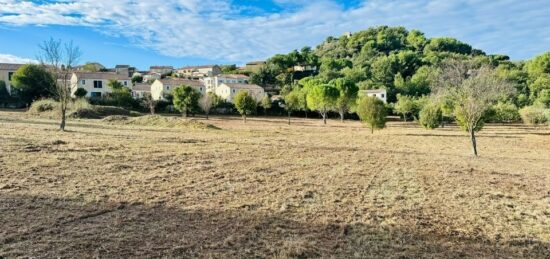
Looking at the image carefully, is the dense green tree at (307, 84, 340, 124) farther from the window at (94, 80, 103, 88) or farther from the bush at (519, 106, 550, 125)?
the window at (94, 80, 103, 88)

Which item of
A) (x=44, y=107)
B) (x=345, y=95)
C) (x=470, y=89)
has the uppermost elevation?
(x=345, y=95)

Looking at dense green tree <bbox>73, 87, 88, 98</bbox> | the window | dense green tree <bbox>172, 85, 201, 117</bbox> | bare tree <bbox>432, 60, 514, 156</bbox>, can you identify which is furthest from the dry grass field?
the window

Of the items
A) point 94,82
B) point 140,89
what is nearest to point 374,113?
point 94,82

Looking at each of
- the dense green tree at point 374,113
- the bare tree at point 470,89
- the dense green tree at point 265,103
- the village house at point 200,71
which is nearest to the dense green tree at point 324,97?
the dense green tree at point 265,103

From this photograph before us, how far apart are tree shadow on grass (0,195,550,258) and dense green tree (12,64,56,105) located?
57.0 meters

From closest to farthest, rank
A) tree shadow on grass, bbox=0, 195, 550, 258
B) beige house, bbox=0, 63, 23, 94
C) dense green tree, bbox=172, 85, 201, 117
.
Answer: tree shadow on grass, bbox=0, 195, 550, 258
dense green tree, bbox=172, 85, 201, 117
beige house, bbox=0, 63, 23, 94

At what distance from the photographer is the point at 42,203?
9.73 m

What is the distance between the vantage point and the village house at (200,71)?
132 metres

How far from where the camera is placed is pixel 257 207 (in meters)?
10.2

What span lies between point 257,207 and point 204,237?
8.52 ft

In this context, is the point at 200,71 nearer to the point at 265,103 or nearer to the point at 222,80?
the point at 222,80

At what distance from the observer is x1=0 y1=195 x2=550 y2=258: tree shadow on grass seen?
7074mm

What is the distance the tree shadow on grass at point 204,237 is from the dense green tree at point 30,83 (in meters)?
57.0

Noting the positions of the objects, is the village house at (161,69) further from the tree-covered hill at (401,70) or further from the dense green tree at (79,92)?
the dense green tree at (79,92)
